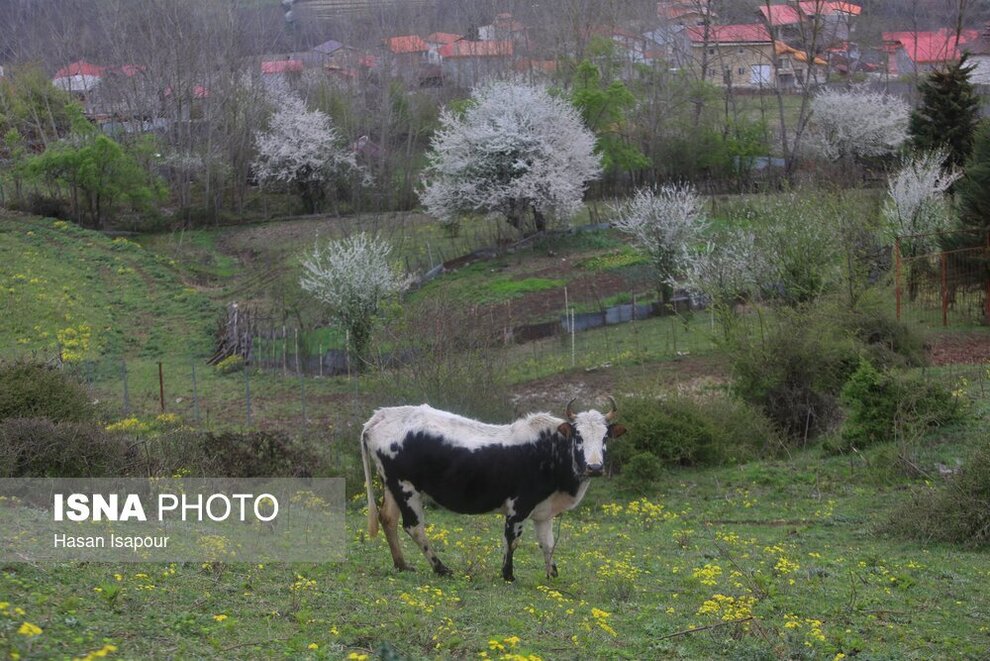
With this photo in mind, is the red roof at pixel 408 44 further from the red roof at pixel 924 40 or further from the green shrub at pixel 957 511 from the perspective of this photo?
the green shrub at pixel 957 511

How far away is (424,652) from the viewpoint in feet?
27.8

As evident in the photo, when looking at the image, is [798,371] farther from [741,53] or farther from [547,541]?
[741,53]

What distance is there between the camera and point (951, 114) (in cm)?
4012

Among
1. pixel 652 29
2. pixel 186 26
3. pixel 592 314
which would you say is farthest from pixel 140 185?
pixel 652 29

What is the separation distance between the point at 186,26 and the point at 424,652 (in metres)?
78.7

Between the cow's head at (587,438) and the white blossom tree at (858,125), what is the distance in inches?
2086

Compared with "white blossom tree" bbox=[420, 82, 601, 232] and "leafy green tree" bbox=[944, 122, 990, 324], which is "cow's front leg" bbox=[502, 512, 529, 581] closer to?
"leafy green tree" bbox=[944, 122, 990, 324]

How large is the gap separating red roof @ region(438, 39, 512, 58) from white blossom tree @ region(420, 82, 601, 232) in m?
36.3

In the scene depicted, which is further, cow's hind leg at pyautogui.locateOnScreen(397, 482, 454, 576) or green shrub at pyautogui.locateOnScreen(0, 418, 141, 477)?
green shrub at pyautogui.locateOnScreen(0, 418, 141, 477)

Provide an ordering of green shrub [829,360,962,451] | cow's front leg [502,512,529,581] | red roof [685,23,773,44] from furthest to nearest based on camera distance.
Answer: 1. red roof [685,23,773,44]
2. green shrub [829,360,962,451]
3. cow's front leg [502,512,529,581]

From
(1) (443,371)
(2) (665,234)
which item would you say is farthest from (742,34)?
(1) (443,371)

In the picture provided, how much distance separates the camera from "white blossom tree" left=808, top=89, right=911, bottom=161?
61.5m

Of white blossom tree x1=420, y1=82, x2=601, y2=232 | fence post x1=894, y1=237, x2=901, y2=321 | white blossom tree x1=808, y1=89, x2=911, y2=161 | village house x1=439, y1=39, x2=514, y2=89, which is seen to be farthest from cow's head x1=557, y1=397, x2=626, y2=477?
village house x1=439, y1=39, x2=514, y2=89

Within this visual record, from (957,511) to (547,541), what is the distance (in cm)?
556
